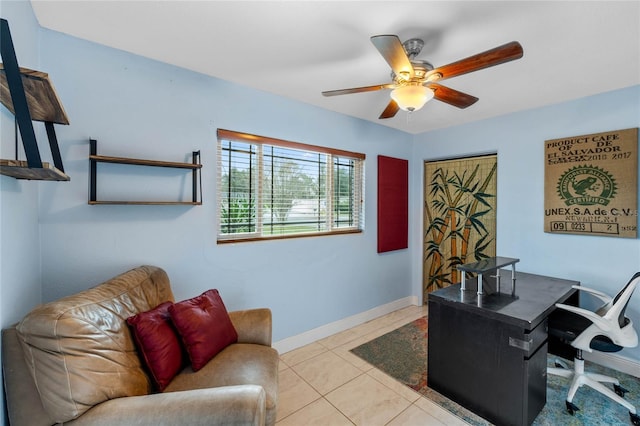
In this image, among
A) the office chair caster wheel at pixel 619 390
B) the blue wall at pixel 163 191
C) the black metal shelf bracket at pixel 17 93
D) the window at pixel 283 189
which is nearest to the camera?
the black metal shelf bracket at pixel 17 93

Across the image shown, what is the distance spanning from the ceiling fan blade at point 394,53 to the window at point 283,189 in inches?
53.1

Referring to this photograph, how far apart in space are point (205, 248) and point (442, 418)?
2071 millimetres

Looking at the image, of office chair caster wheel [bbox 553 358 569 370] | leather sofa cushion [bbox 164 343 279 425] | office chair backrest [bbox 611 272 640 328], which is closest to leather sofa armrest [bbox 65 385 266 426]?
leather sofa cushion [bbox 164 343 279 425]

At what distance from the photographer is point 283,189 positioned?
2.74 metres

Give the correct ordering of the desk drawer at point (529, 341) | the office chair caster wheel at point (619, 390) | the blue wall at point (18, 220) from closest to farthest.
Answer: the blue wall at point (18, 220)
the desk drawer at point (529, 341)
the office chair caster wheel at point (619, 390)

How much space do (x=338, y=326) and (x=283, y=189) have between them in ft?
5.34

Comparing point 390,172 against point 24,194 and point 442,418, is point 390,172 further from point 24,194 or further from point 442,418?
point 24,194

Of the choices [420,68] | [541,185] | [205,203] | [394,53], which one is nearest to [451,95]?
[420,68]

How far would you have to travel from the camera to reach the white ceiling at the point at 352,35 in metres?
1.47

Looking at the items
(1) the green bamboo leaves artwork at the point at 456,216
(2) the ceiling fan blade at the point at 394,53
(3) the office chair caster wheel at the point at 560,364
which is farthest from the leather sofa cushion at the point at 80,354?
(1) the green bamboo leaves artwork at the point at 456,216

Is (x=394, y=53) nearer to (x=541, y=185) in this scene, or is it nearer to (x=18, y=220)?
(x=18, y=220)

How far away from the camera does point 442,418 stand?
184 cm

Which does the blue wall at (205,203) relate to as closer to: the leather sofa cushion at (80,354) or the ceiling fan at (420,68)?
the leather sofa cushion at (80,354)

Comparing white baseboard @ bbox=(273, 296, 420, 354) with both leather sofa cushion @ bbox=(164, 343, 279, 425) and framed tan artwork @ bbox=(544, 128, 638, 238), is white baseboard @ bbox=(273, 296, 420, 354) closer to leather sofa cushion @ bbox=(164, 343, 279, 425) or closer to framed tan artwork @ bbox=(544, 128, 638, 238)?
leather sofa cushion @ bbox=(164, 343, 279, 425)
